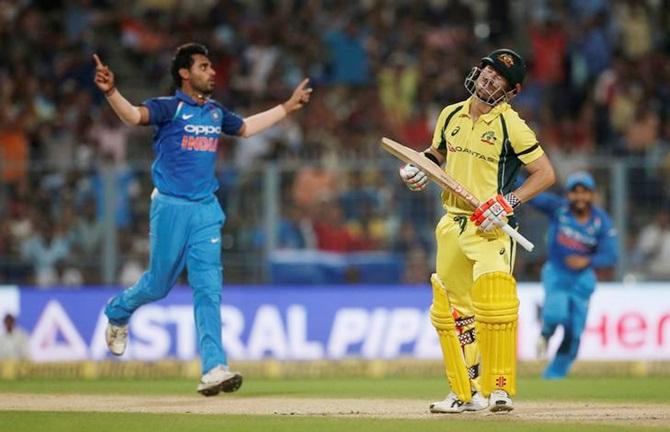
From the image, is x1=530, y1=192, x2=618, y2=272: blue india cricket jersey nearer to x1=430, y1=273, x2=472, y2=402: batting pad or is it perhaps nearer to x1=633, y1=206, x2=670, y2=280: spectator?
x1=633, y1=206, x2=670, y2=280: spectator

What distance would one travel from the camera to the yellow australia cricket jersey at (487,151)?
385 inches

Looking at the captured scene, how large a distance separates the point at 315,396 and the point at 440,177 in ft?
9.28

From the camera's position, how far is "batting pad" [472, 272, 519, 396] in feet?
31.4

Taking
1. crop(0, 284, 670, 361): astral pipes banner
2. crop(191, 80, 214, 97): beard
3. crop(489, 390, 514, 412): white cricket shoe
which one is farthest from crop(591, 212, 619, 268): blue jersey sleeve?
crop(489, 390, 514, 412): white cricket shoe

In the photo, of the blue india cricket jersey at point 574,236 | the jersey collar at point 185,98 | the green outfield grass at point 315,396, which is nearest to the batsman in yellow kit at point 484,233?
the green outfield grass at point 315,396

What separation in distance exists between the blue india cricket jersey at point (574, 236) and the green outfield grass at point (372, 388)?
1.19 m

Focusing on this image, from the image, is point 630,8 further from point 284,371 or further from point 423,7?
point 284,371

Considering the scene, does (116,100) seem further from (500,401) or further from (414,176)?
(500,401)

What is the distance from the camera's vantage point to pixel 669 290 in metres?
16.5

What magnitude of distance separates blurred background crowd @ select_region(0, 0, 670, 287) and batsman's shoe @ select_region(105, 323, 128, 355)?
17.6 feet

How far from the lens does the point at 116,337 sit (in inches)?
474

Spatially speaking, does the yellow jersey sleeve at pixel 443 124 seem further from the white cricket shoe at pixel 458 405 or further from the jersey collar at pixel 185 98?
the jersey collar at pixel 185 98

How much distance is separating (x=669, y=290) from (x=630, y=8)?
24.4 feet

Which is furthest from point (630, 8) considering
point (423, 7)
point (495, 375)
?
point (495, 375)
